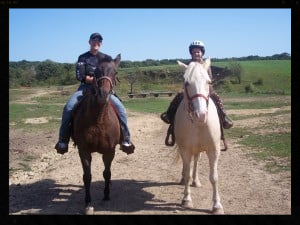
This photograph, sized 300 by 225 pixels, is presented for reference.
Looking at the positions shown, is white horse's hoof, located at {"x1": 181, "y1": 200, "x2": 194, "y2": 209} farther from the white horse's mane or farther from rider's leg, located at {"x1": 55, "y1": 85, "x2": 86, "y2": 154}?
rider's leg, located at {"x1": 55, "y1": 85, "x2": 86, "y2": 154}

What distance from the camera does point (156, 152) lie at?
36.2ft

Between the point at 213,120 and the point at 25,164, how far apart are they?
20.0 feet

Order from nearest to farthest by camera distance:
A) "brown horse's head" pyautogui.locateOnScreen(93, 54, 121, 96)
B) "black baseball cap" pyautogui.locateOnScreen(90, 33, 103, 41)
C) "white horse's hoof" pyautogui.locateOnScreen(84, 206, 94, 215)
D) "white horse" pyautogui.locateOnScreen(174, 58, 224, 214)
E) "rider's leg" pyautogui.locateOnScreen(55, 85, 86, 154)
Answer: "white horse" pyautogui.locateOnScreen(174, 58, 224, 214) → "brown horse's head" pyautogui.locateOnScreen(93, 54, 121, 96) → "white horse's hoof" pyautogui.locateOnScreen(84, 206, 94, 215) → "black baseball cap" pyautogui.locateOnScreen(90, 33, 103, 41) → "rider's leg" pyautogui.locateOnScreen(55, 85, 86, 154)

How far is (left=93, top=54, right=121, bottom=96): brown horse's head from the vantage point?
551 cm

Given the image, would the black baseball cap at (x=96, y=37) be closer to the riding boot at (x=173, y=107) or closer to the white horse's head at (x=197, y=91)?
the riding boot at (x=173, y=107)

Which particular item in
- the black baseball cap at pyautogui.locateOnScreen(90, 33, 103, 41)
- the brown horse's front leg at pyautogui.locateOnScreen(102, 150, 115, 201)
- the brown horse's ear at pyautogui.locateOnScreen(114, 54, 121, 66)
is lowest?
the brown horse's front leg at pyautogui.locateOnScreen(102, 150, 115, 201)

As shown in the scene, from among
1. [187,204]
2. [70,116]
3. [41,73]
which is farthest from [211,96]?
[41,73]

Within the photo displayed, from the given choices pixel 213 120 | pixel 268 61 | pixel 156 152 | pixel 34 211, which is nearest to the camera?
pixel 213 120

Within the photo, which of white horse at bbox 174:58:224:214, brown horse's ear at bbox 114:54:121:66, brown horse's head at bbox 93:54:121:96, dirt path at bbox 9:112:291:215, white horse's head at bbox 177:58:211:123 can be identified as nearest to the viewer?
white horse's head at bbox 177:58:211:123

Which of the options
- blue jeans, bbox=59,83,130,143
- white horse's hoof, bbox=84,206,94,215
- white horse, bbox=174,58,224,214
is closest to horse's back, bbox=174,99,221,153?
white horse, bbox=174,58,224,214

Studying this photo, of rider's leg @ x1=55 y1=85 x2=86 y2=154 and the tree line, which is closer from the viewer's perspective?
rider's leg @ x1=55 y1=85 x2=86 y2=154

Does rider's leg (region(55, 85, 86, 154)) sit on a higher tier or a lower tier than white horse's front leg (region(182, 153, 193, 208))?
higher
